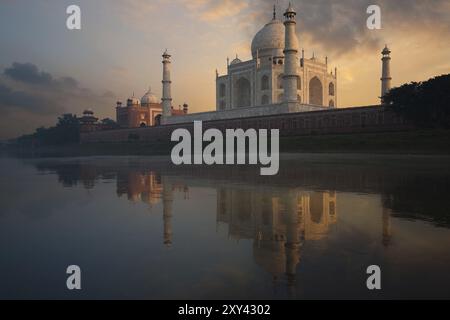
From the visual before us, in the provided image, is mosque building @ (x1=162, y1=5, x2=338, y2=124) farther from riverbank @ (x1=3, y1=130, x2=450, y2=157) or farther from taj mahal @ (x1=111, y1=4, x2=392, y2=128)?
riverbank @ (x1=3, y1=130, x2=450, y2=157)

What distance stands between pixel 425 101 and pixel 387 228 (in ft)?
81.3

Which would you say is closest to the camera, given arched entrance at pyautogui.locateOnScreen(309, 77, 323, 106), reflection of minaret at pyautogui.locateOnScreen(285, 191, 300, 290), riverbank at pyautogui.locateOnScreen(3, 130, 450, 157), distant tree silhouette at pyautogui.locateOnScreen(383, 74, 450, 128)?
reflection of minaret at pyautogui.locateOnScreen(285, 191, 300, 290)

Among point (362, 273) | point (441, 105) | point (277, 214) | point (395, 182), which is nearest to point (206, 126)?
point (441, 105)

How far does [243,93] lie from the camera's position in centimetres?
5206

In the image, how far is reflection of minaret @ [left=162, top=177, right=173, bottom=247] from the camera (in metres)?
5.21

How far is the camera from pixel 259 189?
10.0 metres

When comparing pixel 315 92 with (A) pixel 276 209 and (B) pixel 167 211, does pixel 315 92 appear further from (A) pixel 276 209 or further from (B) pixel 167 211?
(B) pixel 167 211

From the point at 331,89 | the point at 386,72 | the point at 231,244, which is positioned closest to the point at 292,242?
the point at 231,244

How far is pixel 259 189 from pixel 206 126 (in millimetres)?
35706

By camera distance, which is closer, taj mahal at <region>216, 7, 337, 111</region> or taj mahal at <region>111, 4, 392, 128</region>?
taj mahal at <region>111, 4, 392, 128</region>

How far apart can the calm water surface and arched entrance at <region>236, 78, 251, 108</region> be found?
142 feet

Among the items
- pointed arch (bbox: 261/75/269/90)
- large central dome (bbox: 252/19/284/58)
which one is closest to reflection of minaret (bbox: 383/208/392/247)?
pointed arch (bbox: 261/75/269/90)

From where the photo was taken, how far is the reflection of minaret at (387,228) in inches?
191
